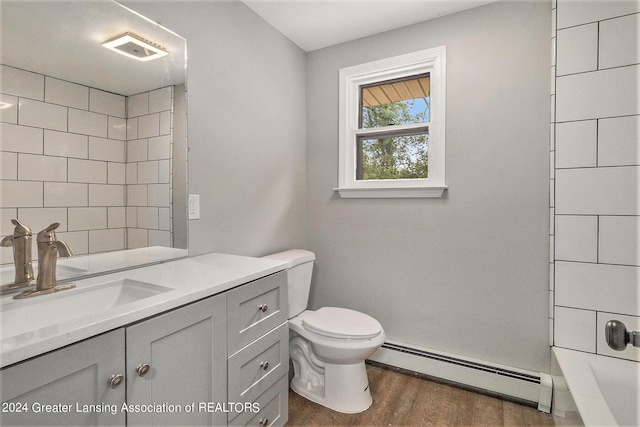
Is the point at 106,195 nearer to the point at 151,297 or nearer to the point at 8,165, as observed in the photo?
the point at 8,165

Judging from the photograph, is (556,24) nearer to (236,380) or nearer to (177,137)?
(177,137)

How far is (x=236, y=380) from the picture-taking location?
1.17 meters

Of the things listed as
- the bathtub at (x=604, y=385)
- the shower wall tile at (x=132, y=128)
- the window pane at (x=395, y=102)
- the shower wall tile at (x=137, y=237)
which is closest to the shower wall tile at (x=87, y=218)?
the shower wall tile at (x=137, y=237)

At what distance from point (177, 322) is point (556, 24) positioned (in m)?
2.12

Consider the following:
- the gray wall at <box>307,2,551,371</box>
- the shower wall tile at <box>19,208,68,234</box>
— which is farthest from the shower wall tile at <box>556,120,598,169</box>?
the shower wall tile at <box>19,208,68,234</box>

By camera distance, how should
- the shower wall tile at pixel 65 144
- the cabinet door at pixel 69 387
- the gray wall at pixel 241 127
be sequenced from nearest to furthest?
the cabinet door at pixel 69 387, the shower wall tile at pixel 65 144, the gray wall at pixel 241 127

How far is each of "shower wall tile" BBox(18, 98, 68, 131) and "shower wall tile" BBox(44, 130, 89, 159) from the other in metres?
0.03

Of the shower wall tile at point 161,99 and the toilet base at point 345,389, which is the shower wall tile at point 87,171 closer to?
the shower wall tile at point 161,99

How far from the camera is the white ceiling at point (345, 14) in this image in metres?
1.82

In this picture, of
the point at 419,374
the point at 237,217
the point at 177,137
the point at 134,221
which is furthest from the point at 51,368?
the point at 419,374

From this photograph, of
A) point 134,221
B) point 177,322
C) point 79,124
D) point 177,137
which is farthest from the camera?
point 177,137

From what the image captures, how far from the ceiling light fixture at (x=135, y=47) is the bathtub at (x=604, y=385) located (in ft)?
6.89

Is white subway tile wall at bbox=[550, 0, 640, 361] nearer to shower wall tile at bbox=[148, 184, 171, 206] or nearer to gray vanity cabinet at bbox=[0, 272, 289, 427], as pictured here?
gray vanity cabinet at bbox=[0, 272, 289, 427]

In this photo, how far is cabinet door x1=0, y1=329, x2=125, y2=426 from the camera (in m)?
0.64
